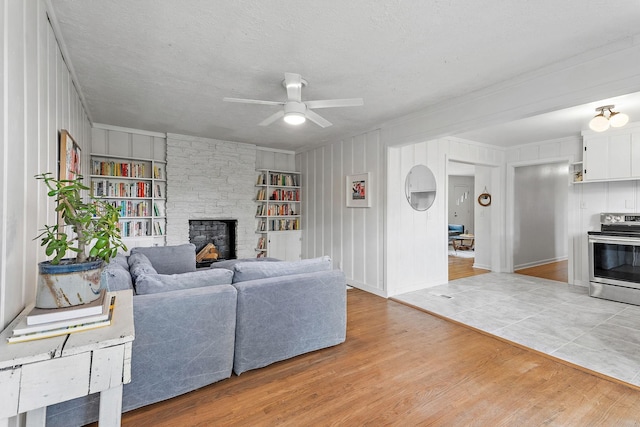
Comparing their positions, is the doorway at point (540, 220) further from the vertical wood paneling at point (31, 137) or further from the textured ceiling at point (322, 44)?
the vertical wood paneling at point (31, 137)

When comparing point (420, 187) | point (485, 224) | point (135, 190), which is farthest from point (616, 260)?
point (135, 190)

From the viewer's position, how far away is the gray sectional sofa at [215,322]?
1.92 meters

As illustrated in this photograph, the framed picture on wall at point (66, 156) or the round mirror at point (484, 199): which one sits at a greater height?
the framed picture on wall at point (66, 156)

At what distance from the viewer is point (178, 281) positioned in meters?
2.19

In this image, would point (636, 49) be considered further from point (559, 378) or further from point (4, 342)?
point (4, 342)

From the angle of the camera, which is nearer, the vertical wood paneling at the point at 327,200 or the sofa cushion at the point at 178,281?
the sofa cushion at the point at 178,281

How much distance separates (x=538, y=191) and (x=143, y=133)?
7.67m

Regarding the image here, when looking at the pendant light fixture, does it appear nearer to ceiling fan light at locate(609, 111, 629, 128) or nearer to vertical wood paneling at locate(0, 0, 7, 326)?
ceiling fan light at locate(609, 111, 629, 128)

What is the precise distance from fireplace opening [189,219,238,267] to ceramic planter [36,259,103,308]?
418 centimetres

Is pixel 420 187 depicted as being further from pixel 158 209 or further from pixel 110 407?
pixel 110 407

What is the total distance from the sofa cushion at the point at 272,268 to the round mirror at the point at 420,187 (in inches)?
91.9

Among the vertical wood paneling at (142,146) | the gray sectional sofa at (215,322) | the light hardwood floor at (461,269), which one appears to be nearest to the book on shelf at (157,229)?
the vertical wood paneling at (142,146)

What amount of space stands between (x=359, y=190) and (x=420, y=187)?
948 millimetres

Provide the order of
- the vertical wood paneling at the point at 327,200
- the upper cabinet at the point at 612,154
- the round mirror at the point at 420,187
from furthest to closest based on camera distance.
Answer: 1. the vertical wood paneling at the point at 327,200
2. the round mirror at the point at 420,187
3. the upper cabinet at the point at 612,154
